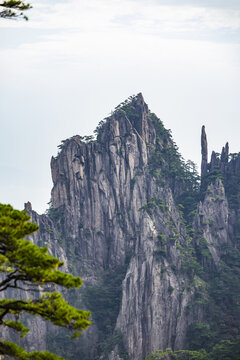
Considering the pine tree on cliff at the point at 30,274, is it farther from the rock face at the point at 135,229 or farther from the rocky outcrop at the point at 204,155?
the rocky outcrop at the point at 204,155

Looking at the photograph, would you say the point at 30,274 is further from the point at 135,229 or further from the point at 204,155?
the point at 204,155

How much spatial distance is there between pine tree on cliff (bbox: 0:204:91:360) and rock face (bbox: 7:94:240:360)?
5077cm

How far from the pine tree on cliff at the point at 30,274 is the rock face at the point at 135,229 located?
167 feet

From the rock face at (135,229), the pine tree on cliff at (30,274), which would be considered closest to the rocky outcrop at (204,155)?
the rock face at (135,229)

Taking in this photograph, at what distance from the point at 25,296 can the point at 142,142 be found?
100.0 ft

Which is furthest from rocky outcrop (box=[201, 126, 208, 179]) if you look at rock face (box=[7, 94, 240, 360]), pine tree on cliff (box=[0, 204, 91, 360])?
pine tree on cliff (box=[0, 204, 91, 360])

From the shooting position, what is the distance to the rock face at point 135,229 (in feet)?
246

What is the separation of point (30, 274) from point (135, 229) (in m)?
66.6

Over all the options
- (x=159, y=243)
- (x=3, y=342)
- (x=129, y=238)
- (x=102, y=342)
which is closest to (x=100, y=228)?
(x=129, y=238)

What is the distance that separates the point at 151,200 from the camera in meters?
85.6

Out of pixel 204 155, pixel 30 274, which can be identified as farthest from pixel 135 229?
pixel 30 274

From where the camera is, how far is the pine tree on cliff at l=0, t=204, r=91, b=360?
65.3ft

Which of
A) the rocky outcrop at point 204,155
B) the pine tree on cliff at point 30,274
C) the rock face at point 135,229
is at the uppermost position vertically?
the rocky outcrop at point 204,155

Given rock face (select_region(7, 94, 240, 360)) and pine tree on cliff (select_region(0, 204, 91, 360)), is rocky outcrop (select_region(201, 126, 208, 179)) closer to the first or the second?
rock face (select_region(7, 94, 240, 360))
